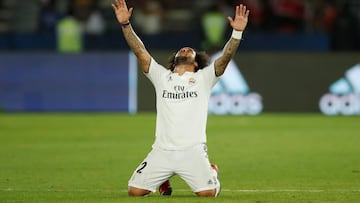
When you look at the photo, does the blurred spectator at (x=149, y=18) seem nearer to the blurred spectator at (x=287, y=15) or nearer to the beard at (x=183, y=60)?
the blurred spectator at (x=287, y=15)

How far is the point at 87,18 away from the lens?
30.8 meters

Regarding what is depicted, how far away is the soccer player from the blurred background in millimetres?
14571

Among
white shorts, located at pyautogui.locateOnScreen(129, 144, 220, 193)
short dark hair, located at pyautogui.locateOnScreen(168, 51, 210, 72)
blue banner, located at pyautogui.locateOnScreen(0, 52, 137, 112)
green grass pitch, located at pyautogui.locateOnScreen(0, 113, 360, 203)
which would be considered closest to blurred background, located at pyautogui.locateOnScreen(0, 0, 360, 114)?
blue banner, located at pyautogui.locateOnScreen(0, 52, 137, 112)

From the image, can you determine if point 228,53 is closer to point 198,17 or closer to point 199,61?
point 199,61

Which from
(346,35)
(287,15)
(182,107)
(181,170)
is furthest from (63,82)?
(181,170)

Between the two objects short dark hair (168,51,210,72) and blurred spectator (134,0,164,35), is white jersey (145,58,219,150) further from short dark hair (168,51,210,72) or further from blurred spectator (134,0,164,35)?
blurred spectator (134,0,164,35)

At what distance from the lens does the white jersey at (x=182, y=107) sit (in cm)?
1130

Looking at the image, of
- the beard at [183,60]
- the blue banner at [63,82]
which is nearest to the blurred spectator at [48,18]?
the blue banner at [63,82]

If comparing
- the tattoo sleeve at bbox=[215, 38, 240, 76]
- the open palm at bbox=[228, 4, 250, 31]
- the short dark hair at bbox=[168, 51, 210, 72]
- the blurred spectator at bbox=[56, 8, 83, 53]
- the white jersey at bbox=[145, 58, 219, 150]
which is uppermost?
the open palm at bbox=[228, 4, 250, 31]

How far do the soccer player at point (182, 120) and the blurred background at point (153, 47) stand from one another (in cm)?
1457

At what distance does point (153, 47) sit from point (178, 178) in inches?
595

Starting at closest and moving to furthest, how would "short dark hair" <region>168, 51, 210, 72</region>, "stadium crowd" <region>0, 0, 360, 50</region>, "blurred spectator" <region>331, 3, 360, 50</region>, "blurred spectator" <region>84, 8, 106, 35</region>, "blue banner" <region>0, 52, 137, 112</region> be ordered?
"short dark hair" <region>168, 51, 210, 72</region> → "blue banner" <region>0, 52, 137, 112</region> → "blurred spectator" <region>331, 3, 360, 50</region> → "stadium crowd" <region>0, 0, 360, 50</region> → "blurred spectator" <region>84, 8, 106, 35</region>

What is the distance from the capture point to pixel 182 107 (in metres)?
11.4

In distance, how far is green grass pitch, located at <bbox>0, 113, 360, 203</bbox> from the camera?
11641 mm
